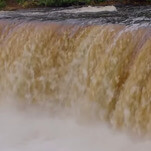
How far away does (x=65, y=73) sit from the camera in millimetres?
6066

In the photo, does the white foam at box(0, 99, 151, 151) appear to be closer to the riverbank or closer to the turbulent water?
the turbulent water

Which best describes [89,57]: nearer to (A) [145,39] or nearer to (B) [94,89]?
(B) [94,89]

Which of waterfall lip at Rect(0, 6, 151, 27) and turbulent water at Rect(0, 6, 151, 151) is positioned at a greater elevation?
waterfall lip at Rect(0, 6, 151, 27)

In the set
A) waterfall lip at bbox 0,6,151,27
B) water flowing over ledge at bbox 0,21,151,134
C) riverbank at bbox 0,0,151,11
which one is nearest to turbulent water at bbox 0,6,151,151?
water flowing over ledge at bbox 0,21,151,134

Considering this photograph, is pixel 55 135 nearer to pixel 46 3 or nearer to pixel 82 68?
pixel 82 68

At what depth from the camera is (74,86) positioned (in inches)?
231

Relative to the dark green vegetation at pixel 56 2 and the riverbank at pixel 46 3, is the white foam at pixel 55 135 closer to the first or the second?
the riverbank at pixel 46 3

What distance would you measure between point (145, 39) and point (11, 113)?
2.57 meters

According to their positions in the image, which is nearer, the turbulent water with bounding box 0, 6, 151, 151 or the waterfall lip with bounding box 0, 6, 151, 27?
the turbulent water with bounding box 0, 6, 151, 151

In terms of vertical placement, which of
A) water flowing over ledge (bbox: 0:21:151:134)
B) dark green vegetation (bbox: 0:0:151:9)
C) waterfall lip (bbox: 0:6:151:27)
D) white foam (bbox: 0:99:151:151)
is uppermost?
dark green vegetation (bbox: 0:0:151:9)

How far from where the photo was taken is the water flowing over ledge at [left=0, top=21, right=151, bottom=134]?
16.4ft

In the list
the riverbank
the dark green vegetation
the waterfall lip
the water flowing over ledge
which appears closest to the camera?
the water flowing over ledge

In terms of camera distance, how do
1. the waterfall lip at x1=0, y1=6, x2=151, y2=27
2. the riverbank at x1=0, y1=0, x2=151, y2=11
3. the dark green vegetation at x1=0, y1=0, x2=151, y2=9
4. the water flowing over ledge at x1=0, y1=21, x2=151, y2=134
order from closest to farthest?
the water flowing over ledge at x1=0, y1=21, x2=151, y2=134 < the waterfall lip at x1=0, y1=6, x2=151, y2=27 < the riverbank at x1=0, y1=0, x2=151, y2=11 < the dark green vegetation at x1=0, y1=0, x2=151, y2=9

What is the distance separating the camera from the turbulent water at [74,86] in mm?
5016
